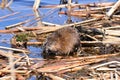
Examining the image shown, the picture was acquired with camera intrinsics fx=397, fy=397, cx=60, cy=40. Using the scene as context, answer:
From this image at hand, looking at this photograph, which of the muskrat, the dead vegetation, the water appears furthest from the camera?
the water

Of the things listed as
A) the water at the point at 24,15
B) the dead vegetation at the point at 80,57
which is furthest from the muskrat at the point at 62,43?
the water at the point at 24,15

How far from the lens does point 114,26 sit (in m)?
7.90

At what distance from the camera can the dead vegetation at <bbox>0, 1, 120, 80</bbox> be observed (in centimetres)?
571

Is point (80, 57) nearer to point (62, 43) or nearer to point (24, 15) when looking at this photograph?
point (62, 43)

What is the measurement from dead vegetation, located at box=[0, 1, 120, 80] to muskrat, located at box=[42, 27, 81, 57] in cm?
14

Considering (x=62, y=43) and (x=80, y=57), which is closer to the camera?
(x=80, y=57)

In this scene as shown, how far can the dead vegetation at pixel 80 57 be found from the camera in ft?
18.7

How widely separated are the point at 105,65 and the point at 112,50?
0.91 m

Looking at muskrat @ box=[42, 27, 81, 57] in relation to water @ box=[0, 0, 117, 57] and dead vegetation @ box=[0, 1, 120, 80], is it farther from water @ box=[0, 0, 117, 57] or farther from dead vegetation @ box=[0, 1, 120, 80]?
water @ box=[0, 0, 117, 57]

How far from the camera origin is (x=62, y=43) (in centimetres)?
662

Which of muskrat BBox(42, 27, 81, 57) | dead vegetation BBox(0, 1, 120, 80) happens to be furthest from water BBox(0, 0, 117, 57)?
muskrat BBox(42, 27, 81, 57)

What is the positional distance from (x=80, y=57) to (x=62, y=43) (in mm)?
407

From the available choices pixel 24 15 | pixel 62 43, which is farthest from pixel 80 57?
pixel 24 15

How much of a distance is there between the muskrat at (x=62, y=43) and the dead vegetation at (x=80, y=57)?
14cm
